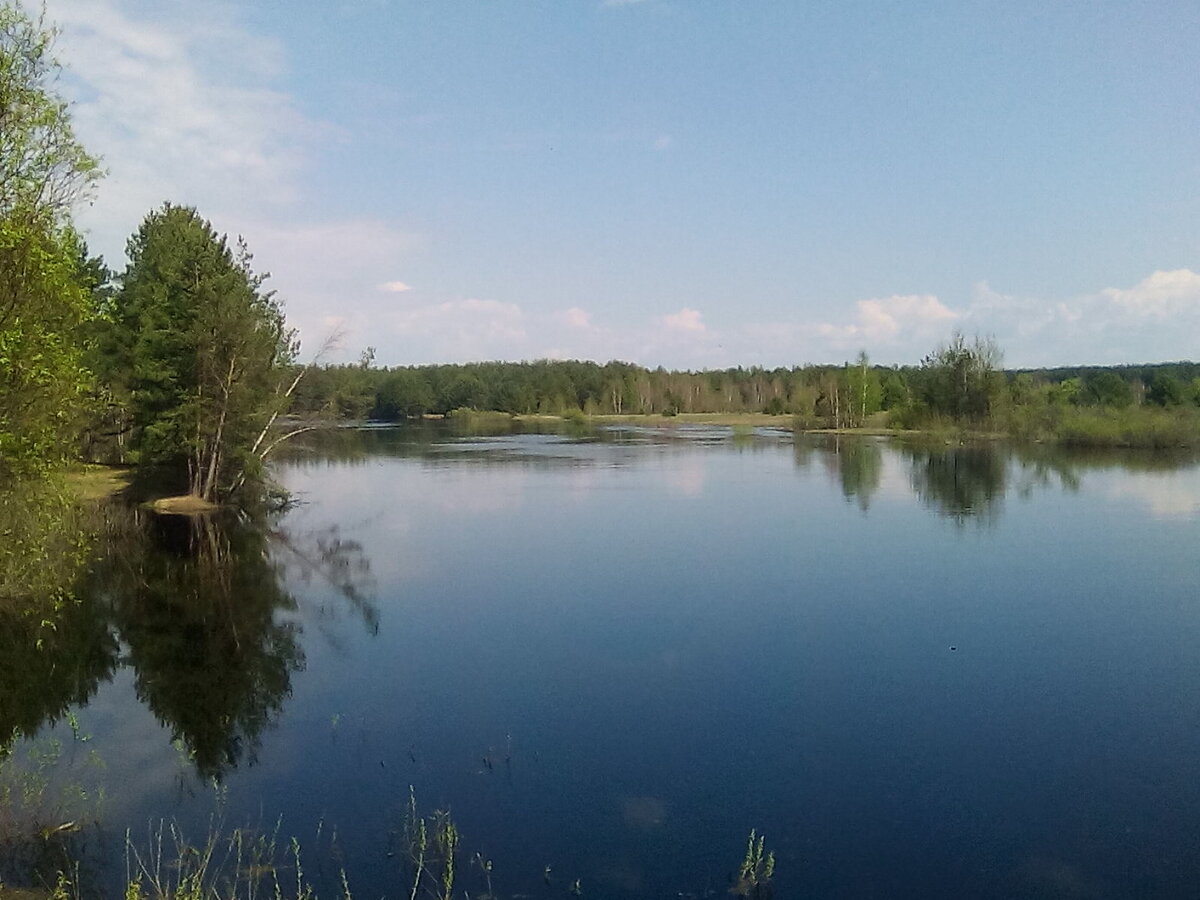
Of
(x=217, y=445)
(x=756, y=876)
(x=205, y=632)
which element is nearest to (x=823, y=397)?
(x=217, y=445)

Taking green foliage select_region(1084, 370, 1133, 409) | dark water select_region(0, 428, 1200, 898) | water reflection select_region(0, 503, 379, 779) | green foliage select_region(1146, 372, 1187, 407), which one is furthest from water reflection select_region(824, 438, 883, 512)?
green foliage select_region(1146, 372, 1187, 407)

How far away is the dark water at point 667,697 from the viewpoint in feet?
23.8

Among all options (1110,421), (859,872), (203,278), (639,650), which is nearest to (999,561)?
(639,650)

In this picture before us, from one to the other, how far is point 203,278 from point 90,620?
12992 millimetres

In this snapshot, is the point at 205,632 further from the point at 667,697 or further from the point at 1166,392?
the point at 1166,392

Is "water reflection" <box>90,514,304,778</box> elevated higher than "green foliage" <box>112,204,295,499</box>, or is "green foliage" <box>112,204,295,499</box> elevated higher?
"green foliage" <box>112,204,295,499</box>

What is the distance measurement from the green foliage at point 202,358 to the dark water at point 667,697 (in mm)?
3470

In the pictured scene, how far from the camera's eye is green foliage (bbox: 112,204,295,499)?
24172 mm

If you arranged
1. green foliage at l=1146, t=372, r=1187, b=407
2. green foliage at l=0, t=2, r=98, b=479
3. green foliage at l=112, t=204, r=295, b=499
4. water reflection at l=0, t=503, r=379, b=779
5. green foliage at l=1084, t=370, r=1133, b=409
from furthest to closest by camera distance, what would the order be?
green foliage at l=1084, t=370, r=1133, b=409 < green foliage at l=1146, t=372, r=1187, b=407 < green foliage at l=112, t=204, r=295, b=499 < water reflection at l=0, t=503, r=379, b=779 < green foliage at l=0, t=2, r=98, b=479

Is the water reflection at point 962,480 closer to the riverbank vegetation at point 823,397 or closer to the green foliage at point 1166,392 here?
the riverbank vegetation at point 823,397

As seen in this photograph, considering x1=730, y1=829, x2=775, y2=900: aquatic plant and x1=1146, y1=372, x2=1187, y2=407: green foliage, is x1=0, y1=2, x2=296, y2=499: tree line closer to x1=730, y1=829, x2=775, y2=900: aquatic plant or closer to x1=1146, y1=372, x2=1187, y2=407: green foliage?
x1=730, y1=829, x2=775, y2=900: aquatic plant

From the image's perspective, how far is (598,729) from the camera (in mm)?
9547

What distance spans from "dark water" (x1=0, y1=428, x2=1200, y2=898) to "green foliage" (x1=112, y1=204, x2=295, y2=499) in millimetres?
3470

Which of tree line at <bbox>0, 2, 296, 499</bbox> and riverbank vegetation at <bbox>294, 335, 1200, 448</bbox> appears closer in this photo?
tree line at <bbox>0, 2, 296, 499</bbox>
